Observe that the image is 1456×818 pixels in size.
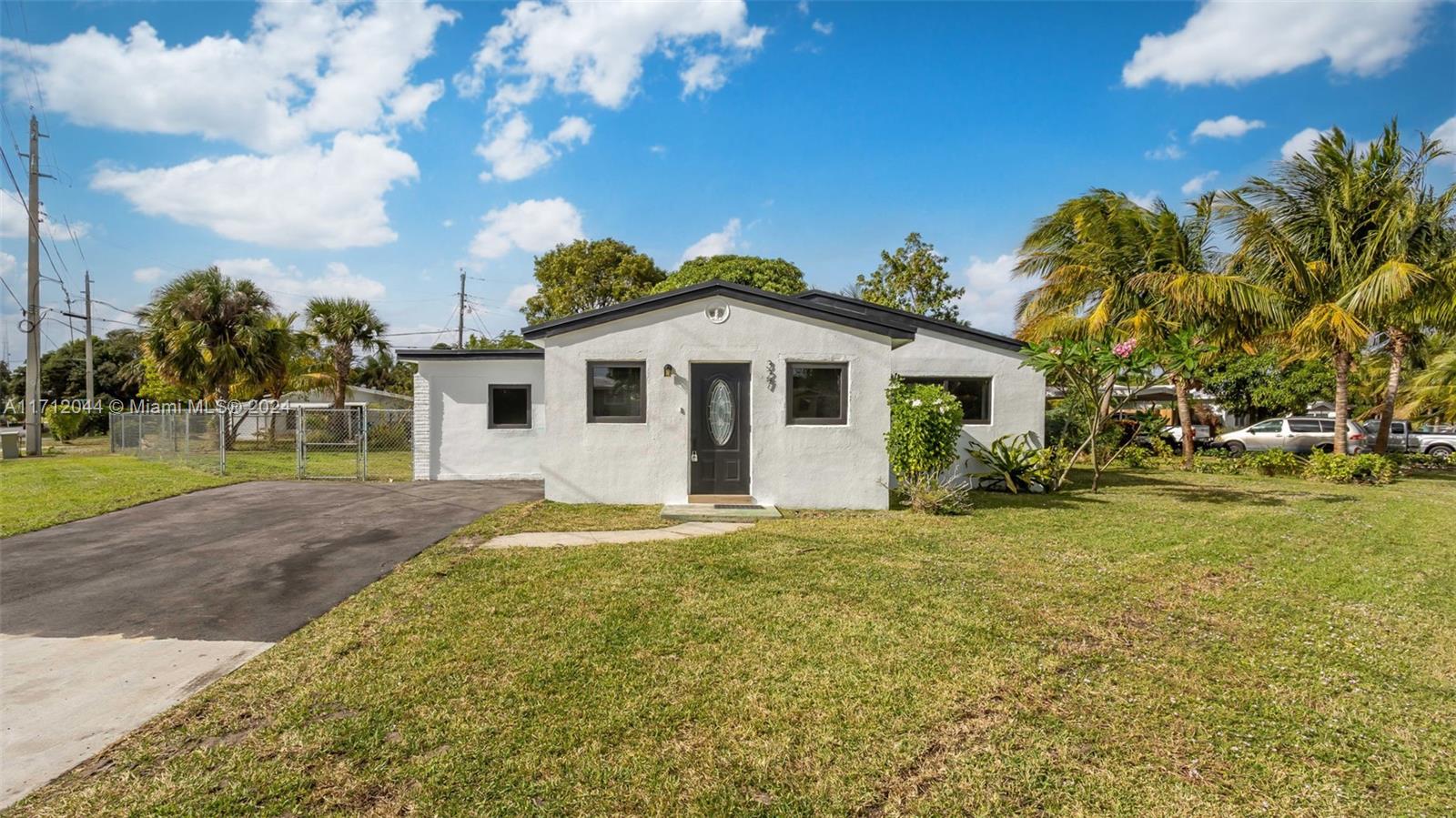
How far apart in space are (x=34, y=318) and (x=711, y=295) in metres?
22.1

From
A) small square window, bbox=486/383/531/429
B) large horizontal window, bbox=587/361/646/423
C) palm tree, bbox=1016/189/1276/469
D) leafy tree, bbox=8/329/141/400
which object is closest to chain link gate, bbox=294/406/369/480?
small square window, bbox=486/383/531/429

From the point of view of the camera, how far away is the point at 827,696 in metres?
3.52

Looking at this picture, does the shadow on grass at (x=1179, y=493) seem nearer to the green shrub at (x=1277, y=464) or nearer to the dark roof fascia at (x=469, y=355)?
the green shrub at (x=1277, y=464)

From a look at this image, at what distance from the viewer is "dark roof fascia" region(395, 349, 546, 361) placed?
13.1 metres

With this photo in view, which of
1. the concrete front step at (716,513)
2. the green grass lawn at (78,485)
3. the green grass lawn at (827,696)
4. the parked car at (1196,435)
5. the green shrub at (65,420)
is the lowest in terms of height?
the green grass lawn at (827,696)

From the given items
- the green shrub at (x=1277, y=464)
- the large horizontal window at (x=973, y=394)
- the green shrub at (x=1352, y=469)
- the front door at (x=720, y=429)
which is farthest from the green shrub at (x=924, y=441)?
the green shrub at (x=1277, y=464)

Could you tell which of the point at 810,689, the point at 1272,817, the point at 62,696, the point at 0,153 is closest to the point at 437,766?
the point at 810,689

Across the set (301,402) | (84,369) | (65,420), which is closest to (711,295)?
(301,402)

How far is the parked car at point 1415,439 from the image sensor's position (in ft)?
78.6

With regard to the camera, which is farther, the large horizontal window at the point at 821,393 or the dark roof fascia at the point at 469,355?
the dark roof fascia at the point at 469,355

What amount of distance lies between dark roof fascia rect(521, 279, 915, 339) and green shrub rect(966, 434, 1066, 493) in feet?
13.2

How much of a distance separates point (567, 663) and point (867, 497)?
263 inches

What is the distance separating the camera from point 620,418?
981 centimetres

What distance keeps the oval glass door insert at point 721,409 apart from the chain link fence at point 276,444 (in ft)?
22.7
